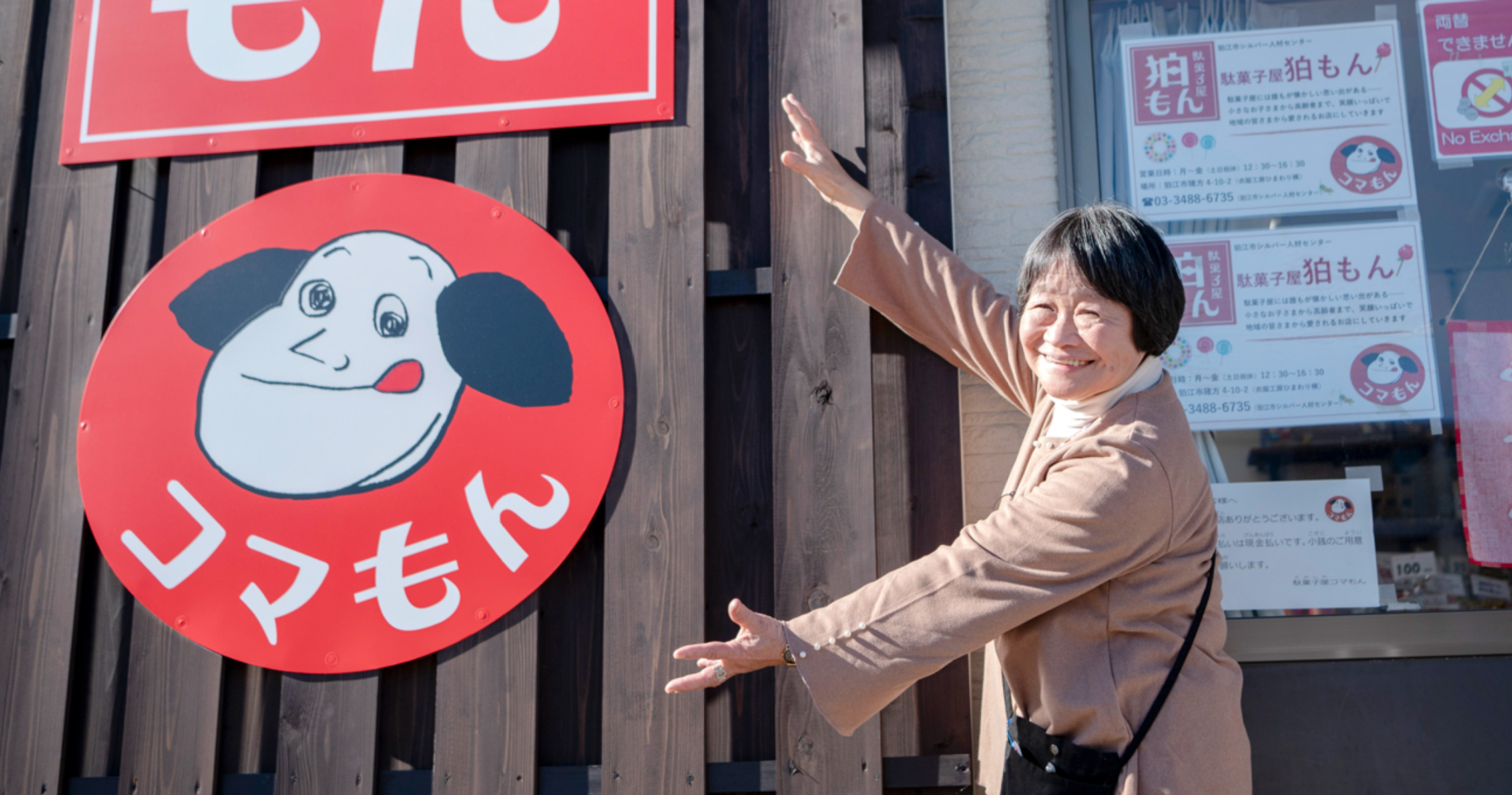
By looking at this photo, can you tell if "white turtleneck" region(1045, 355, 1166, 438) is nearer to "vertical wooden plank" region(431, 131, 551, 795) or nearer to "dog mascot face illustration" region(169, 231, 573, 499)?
"dog mascot face illustration" region(169, 231, 573, 499)

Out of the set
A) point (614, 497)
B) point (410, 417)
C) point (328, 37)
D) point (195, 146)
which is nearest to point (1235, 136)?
point (614, 497)

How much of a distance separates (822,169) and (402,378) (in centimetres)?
125

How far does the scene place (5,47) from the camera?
2859mm

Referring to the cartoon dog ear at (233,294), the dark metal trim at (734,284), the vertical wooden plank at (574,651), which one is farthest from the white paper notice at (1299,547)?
the cartoon dog ear at (233,294)

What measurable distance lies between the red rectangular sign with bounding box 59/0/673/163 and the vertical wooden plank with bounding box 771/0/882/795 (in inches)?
15.7

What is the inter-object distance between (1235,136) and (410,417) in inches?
93.3

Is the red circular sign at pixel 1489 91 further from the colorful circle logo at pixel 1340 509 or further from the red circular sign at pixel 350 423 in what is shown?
the red circular sign at pixel 350 423

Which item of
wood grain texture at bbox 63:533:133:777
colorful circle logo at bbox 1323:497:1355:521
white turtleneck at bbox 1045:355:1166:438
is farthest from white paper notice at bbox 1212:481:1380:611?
wood grain texture at bbox 63:533:133:777

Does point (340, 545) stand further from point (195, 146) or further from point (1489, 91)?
point (1489, 91)

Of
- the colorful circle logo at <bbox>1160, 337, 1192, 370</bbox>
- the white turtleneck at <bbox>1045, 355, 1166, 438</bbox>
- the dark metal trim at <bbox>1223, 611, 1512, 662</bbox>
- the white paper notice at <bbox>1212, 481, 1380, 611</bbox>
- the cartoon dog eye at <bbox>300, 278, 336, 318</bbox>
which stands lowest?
the dark metal trim at <bbox>1223, 611, 1512, 662</bbox>

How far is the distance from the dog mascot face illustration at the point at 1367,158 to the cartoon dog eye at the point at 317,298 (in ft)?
9.19

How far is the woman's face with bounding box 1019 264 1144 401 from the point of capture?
1788 mm

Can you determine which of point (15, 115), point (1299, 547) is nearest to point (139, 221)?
point (15, 115)

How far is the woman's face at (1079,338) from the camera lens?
1788 mm
